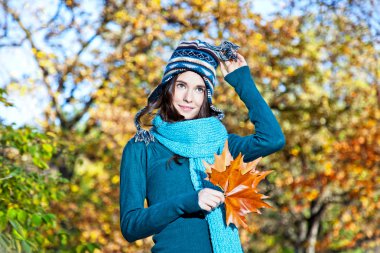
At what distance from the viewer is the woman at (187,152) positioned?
2.59 meters

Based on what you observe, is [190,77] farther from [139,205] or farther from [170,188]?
[139,205]

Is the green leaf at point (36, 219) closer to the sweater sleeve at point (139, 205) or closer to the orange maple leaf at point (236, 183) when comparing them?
the sweater sleeve at point (139, 205)

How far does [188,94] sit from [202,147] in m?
0.28

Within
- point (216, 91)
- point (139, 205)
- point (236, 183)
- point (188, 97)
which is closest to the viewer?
point (236, 183)

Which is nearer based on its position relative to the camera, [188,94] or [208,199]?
[208,199]

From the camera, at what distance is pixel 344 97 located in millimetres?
11797

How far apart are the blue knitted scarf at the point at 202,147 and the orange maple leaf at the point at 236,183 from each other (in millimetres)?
82

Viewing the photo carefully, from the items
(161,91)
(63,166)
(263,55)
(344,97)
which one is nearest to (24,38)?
(63,166)

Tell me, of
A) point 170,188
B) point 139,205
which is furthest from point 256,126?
point 139,205

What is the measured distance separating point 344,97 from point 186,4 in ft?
10.8

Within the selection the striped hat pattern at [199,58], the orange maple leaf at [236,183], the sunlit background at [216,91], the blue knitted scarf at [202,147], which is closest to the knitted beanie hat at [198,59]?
the striped hat pattern at [199,58]

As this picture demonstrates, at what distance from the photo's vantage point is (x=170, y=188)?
2725 mm

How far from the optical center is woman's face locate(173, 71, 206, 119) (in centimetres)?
295

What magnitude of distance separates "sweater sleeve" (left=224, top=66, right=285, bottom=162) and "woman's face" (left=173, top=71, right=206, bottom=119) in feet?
0.49
